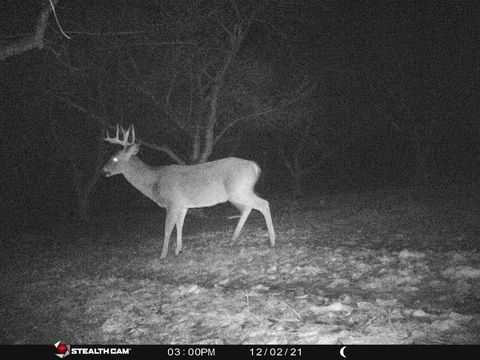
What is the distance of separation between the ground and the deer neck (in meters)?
1.27

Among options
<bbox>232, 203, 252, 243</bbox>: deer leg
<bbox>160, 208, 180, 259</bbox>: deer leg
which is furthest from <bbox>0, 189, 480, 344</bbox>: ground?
<bbox>160, 208, 180, 259</bbox>: deer leg

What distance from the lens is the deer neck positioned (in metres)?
9.28

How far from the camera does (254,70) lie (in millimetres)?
15391

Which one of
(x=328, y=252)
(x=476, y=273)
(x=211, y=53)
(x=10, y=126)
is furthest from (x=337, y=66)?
(x=476, y=273)

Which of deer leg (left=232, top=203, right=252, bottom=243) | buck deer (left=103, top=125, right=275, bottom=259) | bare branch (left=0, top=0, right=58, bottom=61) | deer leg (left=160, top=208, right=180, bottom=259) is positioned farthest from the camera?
deer leg (left=232, top=203, right=252, bottom=243)

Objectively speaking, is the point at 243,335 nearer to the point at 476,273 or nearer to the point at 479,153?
the point at 476,273

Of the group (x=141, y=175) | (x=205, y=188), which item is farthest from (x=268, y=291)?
(x=141, y=175)
